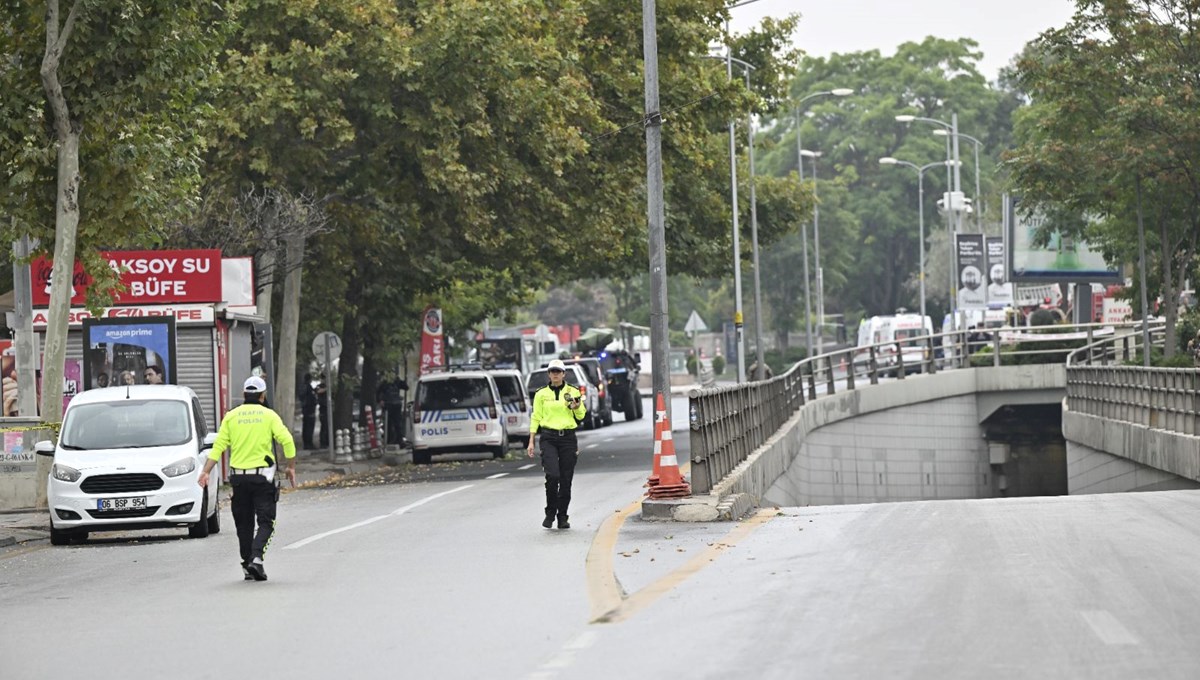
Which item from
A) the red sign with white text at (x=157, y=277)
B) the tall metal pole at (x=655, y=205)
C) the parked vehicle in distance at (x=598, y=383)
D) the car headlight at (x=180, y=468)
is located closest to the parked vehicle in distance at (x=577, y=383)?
the parked vehicle in distance at (x=598, y=383)

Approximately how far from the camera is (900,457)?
4722 cm

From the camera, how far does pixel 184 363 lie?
1223 inches

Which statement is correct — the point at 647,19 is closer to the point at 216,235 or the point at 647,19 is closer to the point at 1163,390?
the point at 1163,390

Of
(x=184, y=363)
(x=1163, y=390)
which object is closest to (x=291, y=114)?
(x=184, y=363)

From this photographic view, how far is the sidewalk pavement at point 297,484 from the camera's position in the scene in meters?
21.6

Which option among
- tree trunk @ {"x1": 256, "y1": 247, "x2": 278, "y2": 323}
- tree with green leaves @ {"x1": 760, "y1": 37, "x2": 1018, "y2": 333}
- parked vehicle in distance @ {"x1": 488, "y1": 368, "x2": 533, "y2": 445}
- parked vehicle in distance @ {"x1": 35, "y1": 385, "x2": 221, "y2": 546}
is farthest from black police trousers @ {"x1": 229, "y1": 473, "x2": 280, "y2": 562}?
tree with green leaves @ {"x1": 760, "y1": 37, "x2": 1018, "y2": 333}

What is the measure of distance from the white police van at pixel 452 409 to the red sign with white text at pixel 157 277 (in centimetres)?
693

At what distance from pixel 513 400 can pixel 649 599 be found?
94.7 feet

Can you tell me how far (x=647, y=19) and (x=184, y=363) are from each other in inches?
388

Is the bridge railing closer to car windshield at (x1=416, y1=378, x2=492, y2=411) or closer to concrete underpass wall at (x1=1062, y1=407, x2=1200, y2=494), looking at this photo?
concrete underpass wall at (x1=1062, y1=407, x2=1200, y2=494)

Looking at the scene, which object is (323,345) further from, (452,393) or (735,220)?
(735,220)

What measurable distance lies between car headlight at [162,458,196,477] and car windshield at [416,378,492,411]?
54.0 feet

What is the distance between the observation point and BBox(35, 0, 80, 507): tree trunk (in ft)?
A: 77.7

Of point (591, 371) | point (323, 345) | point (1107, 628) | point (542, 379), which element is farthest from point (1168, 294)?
point (1107, 628)
